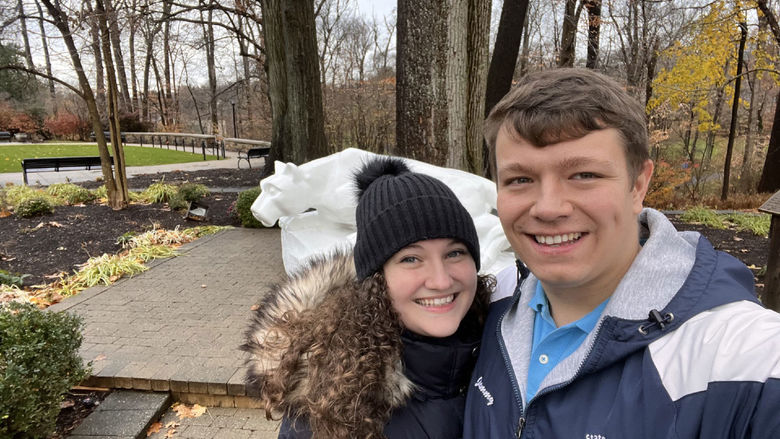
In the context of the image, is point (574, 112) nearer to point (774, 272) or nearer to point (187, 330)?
point (774, 272)

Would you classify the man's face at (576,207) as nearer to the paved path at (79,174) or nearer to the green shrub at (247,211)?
the green shrub at (247,211)

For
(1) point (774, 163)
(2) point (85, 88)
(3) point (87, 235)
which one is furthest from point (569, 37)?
(3) point (87, 235)

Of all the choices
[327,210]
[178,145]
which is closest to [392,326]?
[327,210]

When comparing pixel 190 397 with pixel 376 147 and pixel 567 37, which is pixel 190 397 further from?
pixel 567 37

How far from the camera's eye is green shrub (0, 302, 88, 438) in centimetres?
259

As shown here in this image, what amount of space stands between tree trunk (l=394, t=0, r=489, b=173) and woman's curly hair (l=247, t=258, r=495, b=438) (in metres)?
3.02

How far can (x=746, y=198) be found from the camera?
11.8 metres

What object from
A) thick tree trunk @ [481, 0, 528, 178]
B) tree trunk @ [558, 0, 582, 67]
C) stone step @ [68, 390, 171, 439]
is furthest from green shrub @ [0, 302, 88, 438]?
tree trunk @ [558, 0, 582, 67]

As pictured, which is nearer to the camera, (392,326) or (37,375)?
(392,326)

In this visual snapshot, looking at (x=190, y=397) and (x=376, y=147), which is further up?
(x=376, y=147)

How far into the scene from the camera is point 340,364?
148 cm

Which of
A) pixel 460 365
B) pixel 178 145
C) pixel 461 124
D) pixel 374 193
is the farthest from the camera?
pixel 178 145

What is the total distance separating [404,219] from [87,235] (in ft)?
27.6

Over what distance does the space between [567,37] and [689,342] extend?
15.7 metres
